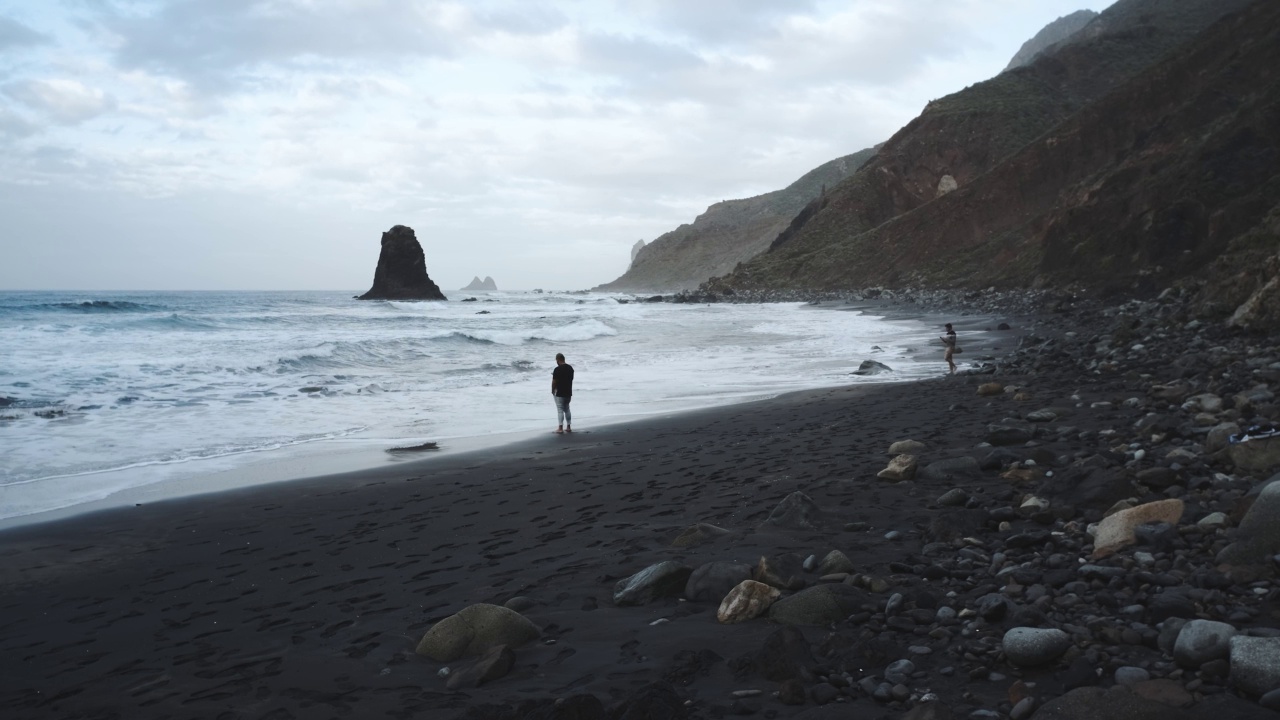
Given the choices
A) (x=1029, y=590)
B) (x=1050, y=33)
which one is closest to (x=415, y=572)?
(x=1029, y=590)

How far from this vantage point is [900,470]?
255 inches

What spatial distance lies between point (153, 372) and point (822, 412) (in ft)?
52.2

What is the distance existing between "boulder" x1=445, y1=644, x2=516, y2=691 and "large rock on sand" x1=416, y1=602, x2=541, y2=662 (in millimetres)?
117

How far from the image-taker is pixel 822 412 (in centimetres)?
1095

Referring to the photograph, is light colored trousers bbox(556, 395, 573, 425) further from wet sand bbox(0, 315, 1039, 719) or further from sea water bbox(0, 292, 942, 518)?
wet sand bbox(0, 315, 1039, 719)

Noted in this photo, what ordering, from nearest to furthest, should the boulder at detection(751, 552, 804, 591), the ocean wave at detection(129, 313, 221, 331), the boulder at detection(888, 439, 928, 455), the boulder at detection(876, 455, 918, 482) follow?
the boulder at detection(751, 552, 804, 591) → the boulder at detection(876, 455, 918, 482) → the boulder at detection(888, 439, 928, 455) → the ocean wave at detection(129, 313, 221, 331)

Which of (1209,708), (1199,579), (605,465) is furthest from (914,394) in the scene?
(1209,708)

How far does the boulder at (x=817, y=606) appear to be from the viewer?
3.73m

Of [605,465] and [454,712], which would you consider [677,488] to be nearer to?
[605,465]

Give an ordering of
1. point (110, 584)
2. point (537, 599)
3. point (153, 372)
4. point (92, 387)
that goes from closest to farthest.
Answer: point (537, 599) < point (110, 584) < point (92, 387) < point (153, 372)

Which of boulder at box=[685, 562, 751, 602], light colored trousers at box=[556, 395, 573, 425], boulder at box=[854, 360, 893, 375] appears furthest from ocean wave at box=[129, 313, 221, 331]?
boulder at box=[685, 562, 751, 602]

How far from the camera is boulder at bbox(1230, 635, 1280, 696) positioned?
8.28 feet

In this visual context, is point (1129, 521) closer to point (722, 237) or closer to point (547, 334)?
point (547, 334)

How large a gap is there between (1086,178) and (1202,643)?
4235 cm
